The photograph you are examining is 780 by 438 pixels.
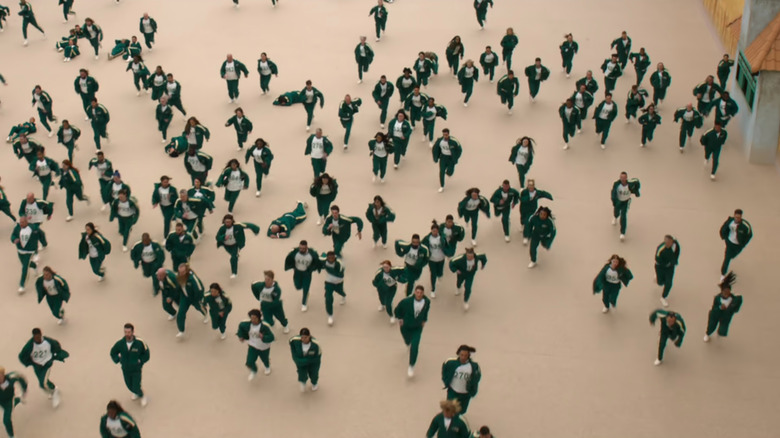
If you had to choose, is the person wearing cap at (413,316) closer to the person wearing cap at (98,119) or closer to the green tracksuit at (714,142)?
the green tracksuit at (714,142)

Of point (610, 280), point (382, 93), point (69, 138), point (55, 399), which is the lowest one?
point (55, 399)

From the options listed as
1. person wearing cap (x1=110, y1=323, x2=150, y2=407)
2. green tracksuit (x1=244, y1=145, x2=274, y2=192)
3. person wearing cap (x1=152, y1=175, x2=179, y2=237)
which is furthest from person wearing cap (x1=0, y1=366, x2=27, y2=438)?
green tracksuit (x1=244, y1=145, x2=274, y2=192)

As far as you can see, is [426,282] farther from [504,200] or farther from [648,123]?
[648,123]

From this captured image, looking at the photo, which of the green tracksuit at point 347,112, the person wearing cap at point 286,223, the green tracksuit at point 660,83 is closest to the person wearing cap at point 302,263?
the person wearing cap at point 286,223

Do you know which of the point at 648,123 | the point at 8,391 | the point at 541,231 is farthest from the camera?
the point at 648,123

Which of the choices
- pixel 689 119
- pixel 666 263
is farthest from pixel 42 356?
pixel 689 119

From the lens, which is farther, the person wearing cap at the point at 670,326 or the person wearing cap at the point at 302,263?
the person wearing cap at the point at 302,263

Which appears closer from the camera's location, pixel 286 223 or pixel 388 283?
pixel 388 283
